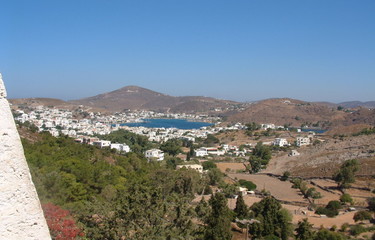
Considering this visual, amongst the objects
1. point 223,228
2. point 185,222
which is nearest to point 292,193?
Answer: point 223,228

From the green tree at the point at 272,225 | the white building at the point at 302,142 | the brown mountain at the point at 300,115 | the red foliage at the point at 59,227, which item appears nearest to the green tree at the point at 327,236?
the green tree at the point at 272,225

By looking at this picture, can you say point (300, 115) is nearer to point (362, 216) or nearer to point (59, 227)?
point (362, 216)

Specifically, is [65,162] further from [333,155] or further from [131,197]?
[333,155]

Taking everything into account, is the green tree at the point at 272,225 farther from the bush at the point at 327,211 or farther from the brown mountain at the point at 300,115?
the brown mountain at the point at 300,115

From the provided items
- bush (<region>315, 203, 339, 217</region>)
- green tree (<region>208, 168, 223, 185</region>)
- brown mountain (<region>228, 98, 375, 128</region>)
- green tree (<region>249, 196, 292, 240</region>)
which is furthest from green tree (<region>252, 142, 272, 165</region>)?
brown mountain (<region>228, 98, 375, 128</region>)

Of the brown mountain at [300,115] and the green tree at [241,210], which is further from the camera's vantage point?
the brown mountain at [300,115]

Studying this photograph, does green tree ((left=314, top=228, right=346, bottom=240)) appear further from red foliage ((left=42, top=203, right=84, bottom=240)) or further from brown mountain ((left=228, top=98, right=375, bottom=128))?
brown mountain ((left=228, top=98, right=375, bottom=128))
